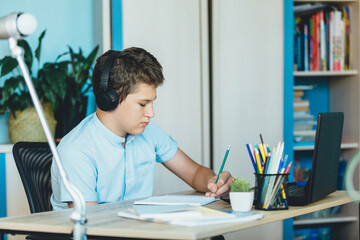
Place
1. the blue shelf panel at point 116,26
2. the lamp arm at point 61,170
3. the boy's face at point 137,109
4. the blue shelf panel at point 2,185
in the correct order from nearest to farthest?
the lamp arm at point 61,170 < the boy's face at point 137,109 < the blue shelf panel at point 2,185 < the blue shelf panel at point 116,26

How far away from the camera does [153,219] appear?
48.9 inches

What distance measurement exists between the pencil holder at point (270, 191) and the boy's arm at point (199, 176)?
10.4 inches

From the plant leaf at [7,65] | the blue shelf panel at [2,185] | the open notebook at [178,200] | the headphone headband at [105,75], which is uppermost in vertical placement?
the plant leaf at [7,65]

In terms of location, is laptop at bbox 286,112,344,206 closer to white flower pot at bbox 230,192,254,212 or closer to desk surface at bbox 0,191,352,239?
desk surface at bbox 0,191,352,239

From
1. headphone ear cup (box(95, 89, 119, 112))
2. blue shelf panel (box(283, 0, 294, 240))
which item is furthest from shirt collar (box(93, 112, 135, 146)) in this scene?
blue shelf panel (box(283, 0, 294, 240))

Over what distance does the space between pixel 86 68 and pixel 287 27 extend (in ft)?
3.89

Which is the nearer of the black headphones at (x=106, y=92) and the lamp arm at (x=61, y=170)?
the lamp arm at (x=61, y=170)

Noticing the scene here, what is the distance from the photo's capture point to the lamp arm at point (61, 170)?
1122mm

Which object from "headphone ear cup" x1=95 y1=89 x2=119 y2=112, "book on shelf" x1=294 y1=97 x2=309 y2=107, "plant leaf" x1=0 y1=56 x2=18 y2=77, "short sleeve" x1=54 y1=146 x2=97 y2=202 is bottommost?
"short sleeve" x1=54 y1=146 x2=97 y2=202

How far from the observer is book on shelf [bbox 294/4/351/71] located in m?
3.23

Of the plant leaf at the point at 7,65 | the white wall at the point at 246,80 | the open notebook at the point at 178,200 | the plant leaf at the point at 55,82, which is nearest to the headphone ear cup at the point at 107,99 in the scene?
the open notebook at the point at 178,200

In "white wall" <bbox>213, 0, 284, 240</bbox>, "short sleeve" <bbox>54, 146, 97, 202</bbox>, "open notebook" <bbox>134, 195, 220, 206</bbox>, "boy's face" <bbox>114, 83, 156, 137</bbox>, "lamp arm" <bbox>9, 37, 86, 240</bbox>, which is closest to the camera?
"lamp arm" <bbox>9, 37, 86, 240</bbox>

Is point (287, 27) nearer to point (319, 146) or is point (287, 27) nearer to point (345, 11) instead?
point (345, 11)

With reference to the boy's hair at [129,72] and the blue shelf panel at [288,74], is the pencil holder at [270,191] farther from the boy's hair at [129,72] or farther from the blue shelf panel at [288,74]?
the blue shelf panel at [288,74]
